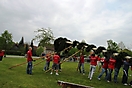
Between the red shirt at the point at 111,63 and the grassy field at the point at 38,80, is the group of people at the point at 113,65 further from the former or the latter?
the grassy field at the point at 38,80

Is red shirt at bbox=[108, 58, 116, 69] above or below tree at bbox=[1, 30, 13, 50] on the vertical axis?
below

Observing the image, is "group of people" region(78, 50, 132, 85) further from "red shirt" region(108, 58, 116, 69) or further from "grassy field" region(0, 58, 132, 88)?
"grassy field" region(0, 58, 132, 88)

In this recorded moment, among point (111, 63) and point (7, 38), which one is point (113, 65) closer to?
point (111, 63)

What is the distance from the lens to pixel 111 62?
46.3ft

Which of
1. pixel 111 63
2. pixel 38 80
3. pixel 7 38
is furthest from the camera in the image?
pixel 7 38

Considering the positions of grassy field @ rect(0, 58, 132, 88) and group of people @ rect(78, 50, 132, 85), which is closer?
grassy field @ rect(0, 58, 132, 88)

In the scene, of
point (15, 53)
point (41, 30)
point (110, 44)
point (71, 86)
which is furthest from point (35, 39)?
point (71, 86)

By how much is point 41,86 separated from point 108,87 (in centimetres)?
461

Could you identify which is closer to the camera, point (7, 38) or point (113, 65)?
point (113, 65)

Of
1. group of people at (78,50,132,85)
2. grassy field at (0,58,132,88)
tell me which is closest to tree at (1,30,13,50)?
grassy field at (0,58,132,88)

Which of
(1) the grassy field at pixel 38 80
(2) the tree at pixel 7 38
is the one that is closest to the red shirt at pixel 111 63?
(1) the grassy field at pixel 38 80

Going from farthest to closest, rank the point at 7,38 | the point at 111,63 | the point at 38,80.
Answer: the point at 7,38 < the point at 111,63 < the point at 38,80

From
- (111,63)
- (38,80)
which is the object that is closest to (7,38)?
(38,80)

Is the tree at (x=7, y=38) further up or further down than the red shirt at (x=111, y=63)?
further up
